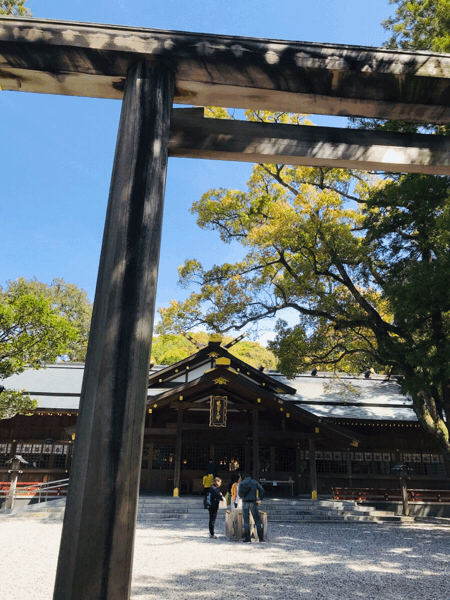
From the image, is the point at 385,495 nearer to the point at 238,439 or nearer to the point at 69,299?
the point at 238,439

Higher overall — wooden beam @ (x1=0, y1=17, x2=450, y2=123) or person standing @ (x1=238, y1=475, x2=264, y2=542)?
wooden beam @ (x1=0, y1=17, x2=450, y2=123)

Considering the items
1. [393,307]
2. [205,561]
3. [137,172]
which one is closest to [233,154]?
[137,172]

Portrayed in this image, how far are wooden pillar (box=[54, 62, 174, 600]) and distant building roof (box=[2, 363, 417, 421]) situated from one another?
1598 cm

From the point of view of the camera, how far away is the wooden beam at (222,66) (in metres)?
2.65

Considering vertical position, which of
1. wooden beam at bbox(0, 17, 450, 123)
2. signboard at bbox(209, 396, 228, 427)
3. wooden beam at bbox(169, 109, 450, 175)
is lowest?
signboard at bbox(209, 396, 228, 427)

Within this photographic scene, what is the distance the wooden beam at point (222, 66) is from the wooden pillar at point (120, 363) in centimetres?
17

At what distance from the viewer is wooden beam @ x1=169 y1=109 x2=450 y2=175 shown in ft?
10.4

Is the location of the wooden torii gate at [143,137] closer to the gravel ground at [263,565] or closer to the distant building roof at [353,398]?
the gravel ground at [263,565]

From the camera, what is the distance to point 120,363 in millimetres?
2236

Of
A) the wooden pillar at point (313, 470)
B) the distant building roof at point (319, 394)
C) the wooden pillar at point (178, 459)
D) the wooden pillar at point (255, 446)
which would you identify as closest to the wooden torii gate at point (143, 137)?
the wooden pillar at point (255, 446)

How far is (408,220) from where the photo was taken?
1236 centimetres

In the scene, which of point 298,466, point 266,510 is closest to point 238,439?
point 298,466

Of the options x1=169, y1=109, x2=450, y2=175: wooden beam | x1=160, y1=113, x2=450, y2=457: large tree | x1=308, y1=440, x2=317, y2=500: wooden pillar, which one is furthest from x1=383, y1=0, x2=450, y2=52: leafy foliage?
x1=308, y1=440, x2=317, y2=500: wooden pillar

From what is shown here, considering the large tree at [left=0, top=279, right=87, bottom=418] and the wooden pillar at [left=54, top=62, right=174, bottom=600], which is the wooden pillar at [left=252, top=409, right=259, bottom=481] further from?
the wooden pillar at [left=54, top=62, right=174, bottom=600]
